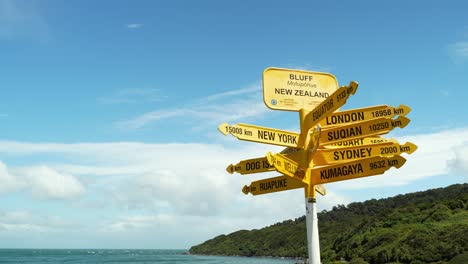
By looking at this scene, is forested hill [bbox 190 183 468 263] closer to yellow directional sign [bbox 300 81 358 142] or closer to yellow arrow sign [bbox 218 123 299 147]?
yellow arrow sign [bbox 218 123 299 147]

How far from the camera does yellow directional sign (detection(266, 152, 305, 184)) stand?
596cm

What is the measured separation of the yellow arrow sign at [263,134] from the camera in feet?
22.9

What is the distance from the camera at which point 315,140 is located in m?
6.88

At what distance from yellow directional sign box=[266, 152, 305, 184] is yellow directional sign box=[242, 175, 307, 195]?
0.27 m

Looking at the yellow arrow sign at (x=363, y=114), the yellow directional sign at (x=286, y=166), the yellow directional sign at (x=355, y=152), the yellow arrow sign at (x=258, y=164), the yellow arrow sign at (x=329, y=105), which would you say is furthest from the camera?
the yellow arrow sign at (x=258, y=164)

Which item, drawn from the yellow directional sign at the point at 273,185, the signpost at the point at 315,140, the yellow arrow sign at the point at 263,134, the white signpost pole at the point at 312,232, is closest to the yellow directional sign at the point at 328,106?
the signpost at the point at 315,140

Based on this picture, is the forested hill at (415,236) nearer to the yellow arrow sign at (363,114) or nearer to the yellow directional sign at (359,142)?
the yellow directional sign at (359,142)

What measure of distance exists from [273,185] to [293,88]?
1530 mm

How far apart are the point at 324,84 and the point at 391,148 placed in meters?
1.42

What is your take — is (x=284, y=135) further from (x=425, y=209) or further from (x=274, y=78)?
(x=425, y=209)

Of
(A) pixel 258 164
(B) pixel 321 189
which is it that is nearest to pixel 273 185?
(A) pixel 258 164

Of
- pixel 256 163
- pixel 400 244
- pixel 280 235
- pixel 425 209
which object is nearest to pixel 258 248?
pixel 280 235

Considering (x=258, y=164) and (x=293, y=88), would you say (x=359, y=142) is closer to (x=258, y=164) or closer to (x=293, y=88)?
(x=293, y=88)

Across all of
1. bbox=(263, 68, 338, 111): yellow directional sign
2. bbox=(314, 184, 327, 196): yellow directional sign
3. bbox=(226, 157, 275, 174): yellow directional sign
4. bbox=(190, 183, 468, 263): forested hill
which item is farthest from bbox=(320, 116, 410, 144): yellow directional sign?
bbox=(190, 183, 468, 263): forested hill
